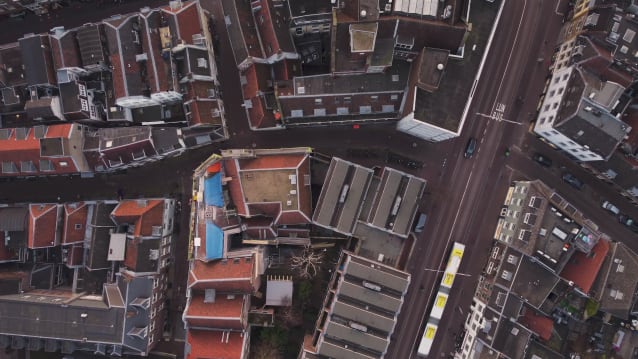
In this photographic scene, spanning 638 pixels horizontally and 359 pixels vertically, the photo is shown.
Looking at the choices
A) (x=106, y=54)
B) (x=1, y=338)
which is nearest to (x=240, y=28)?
(x=106, y=54)

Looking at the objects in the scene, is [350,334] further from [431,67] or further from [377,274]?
[431,67]

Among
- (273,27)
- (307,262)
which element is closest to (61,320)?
(307,262)

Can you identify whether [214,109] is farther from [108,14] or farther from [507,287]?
[507,287]

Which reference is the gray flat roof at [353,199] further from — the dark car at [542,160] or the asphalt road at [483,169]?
the dark car at [542,160]

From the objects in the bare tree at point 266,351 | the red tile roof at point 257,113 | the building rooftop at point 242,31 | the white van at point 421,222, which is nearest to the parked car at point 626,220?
the white van at point 421,222

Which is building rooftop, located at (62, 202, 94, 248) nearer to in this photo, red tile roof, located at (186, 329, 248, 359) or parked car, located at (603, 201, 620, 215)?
red tile roof, located at (186, 329, 248, 359)
